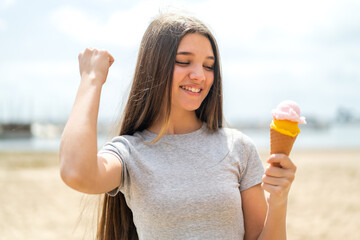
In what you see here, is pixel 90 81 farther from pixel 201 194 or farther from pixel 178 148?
pixel 201 194

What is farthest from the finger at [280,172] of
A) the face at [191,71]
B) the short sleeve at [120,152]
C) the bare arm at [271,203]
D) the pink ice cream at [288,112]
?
the short sleeve at [120,152]

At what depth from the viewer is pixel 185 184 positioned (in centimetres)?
227

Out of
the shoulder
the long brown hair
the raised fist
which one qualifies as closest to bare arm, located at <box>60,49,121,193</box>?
the raised fist

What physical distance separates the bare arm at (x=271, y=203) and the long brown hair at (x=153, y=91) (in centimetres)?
53

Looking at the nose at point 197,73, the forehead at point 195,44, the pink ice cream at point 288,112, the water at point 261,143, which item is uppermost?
the forehead at point 195,44

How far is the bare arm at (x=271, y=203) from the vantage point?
2.02 metres

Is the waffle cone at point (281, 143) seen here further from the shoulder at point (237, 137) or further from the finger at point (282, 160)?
the shoulder at point (237, 137)

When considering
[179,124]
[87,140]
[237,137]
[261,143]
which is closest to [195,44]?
[179,124]

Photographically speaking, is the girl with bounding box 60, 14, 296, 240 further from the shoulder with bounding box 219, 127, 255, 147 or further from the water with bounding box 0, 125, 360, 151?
the water with bounding box 0, 125, 360, 151

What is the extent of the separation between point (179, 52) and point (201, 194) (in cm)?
85

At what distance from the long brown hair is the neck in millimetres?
52

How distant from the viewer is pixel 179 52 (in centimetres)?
237

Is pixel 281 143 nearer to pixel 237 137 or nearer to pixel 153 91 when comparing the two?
pixel 237 137

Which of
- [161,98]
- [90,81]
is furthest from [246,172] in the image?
[90,81]
